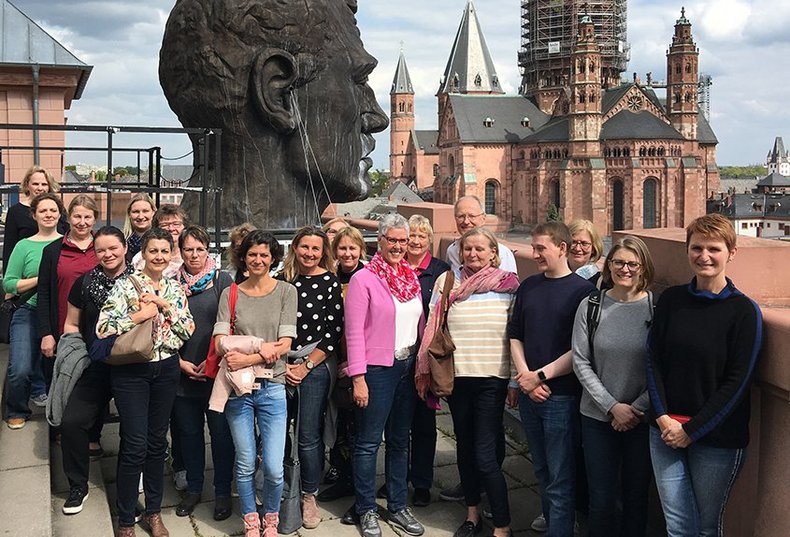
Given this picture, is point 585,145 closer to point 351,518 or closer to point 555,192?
point 555,192

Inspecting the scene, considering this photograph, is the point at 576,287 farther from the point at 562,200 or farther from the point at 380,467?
the point at 562,200

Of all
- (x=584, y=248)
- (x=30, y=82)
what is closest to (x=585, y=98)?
(x=30, y=82)

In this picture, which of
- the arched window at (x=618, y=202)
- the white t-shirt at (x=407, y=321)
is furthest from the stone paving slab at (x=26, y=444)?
the arched window at (x=618, y=202)

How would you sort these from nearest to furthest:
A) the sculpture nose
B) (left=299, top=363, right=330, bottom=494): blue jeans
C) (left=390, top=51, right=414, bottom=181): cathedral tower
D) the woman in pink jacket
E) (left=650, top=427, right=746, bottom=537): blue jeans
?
(left=650, top=427, right=746, bottom=537): blue jeans < the woman in pink jacket < (left=299, top=363, right=330, bottom=494): blue jeans < the sculpture nose < (left=390, top=51, right=414, bottom=181): cathedral tower

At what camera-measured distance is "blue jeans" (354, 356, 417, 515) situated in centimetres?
375

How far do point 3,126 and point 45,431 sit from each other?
2227mm

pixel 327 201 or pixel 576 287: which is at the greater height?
pixel 327 201

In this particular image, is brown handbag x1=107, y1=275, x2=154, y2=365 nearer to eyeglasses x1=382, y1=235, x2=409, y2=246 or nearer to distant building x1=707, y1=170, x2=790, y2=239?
eyeglasses x1=382, y1=235, x2=409, y2=246

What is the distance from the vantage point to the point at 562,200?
72.9m

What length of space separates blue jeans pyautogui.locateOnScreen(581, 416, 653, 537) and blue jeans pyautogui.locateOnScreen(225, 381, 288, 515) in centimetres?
141

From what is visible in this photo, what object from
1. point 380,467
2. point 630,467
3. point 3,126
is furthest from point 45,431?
point 630,467

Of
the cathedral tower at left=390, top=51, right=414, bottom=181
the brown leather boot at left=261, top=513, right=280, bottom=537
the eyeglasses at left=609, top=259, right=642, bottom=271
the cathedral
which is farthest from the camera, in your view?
the cathedral tower at left=390, top=51, right=414, bottom=181

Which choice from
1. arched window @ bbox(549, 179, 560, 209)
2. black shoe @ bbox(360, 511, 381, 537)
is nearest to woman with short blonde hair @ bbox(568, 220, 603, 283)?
black shoe @ bbox(360, 511, 381, 537)

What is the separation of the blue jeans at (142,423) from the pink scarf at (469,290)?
1.15 metres
